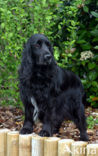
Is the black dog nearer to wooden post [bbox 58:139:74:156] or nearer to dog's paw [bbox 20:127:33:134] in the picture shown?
dog's paw [bbox 20:127:33:134]

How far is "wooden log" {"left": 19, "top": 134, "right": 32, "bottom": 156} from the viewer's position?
3.02 metres

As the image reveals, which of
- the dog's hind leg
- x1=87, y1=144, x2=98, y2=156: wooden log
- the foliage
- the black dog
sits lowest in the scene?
the foliage

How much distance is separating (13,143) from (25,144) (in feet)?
0.51

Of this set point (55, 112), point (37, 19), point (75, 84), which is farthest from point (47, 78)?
point (37, 19)

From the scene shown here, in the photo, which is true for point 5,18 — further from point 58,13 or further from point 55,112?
point 55,112

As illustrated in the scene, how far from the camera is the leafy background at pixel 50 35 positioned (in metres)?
4.30

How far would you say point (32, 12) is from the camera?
4.48 m

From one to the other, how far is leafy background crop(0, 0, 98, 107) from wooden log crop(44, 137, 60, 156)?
57.8 inches

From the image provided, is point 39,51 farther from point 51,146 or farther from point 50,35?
point 50,35

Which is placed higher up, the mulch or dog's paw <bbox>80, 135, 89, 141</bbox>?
dog's paw <bbox>80, 135, 89, 141</bbox>

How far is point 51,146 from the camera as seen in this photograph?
2.92 meters

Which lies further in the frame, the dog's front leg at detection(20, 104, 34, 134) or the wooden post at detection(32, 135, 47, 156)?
the dog's front leg at detection(20, 104, 34, 134)

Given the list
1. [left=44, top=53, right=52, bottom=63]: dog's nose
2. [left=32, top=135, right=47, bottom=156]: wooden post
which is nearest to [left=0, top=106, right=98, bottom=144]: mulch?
[left=32, top=135, right=47, bottom=156]: wooden post

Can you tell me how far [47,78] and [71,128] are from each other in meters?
1.42
